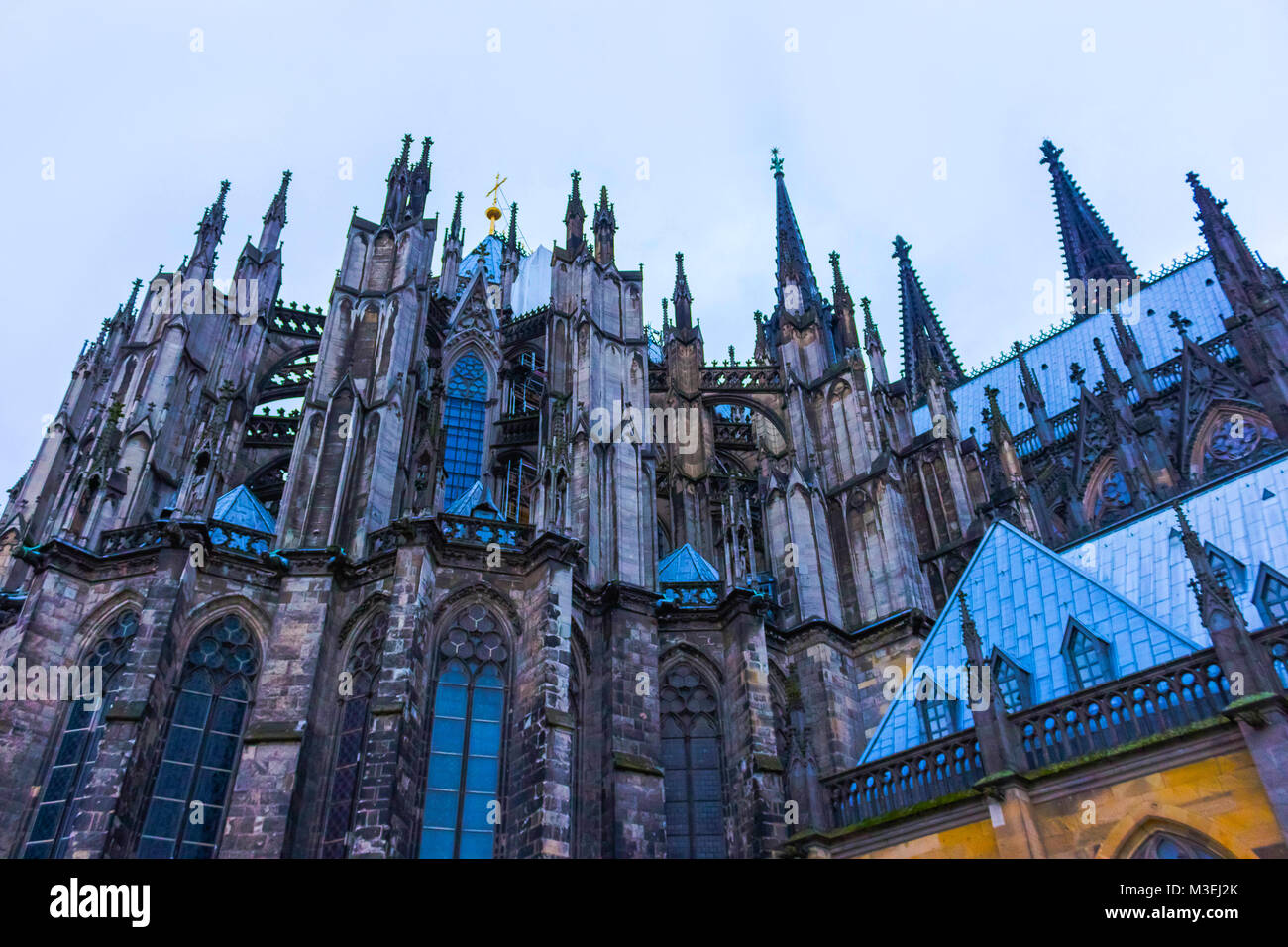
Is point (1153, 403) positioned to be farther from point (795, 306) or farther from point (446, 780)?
point (446, 780)

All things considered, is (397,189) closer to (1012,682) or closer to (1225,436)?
(1012,682)

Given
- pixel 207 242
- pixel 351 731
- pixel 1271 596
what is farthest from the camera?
pixel 207 242

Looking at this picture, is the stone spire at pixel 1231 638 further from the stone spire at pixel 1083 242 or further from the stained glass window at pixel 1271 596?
the stone spire at pixel 1083 242

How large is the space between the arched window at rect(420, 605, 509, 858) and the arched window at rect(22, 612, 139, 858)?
567 centimetres

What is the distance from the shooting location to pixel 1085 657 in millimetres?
15836

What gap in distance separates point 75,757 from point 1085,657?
17.5 meters

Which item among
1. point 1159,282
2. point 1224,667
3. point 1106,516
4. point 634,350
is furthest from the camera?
Answer: point 1159,282

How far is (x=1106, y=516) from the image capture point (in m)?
33.1

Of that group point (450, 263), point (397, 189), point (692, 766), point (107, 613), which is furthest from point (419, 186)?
point (692, 766)

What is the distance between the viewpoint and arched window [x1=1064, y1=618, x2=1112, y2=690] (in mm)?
15375

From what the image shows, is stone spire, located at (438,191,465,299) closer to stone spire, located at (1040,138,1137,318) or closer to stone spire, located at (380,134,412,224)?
stone spire, located at (380,134,412,224)
